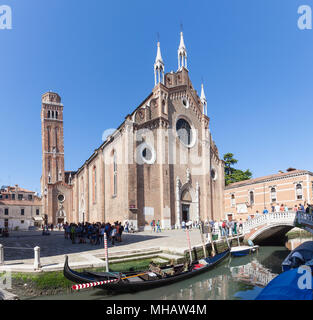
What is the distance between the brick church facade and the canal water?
38.5ft

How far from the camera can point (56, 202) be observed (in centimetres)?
4403

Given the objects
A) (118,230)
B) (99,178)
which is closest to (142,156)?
(99,178)

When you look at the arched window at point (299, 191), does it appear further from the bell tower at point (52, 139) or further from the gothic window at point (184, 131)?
the bell tower at point (52, 139)

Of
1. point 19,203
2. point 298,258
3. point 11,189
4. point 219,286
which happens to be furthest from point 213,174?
point 11,189

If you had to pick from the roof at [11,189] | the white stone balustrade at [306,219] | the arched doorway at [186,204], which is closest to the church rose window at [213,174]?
the arched doorway at [186,204]

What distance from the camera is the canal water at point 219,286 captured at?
Answer: 830 centimetres

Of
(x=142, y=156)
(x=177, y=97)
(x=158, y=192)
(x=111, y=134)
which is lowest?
(x=158, y=192)

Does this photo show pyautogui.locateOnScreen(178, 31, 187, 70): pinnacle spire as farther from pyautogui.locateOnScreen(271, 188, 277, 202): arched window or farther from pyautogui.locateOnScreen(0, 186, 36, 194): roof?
pyautogui.locateOnScreen(0, 186, 36, 194): roof

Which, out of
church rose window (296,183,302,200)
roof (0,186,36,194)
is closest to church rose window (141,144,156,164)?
church rose window (296,183,302,200)

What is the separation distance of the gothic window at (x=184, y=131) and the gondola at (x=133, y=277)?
67.3ft

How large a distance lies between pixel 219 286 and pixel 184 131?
22.0 m

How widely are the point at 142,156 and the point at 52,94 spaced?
126ft

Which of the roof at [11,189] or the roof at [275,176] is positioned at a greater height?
the roof at [275,176]
